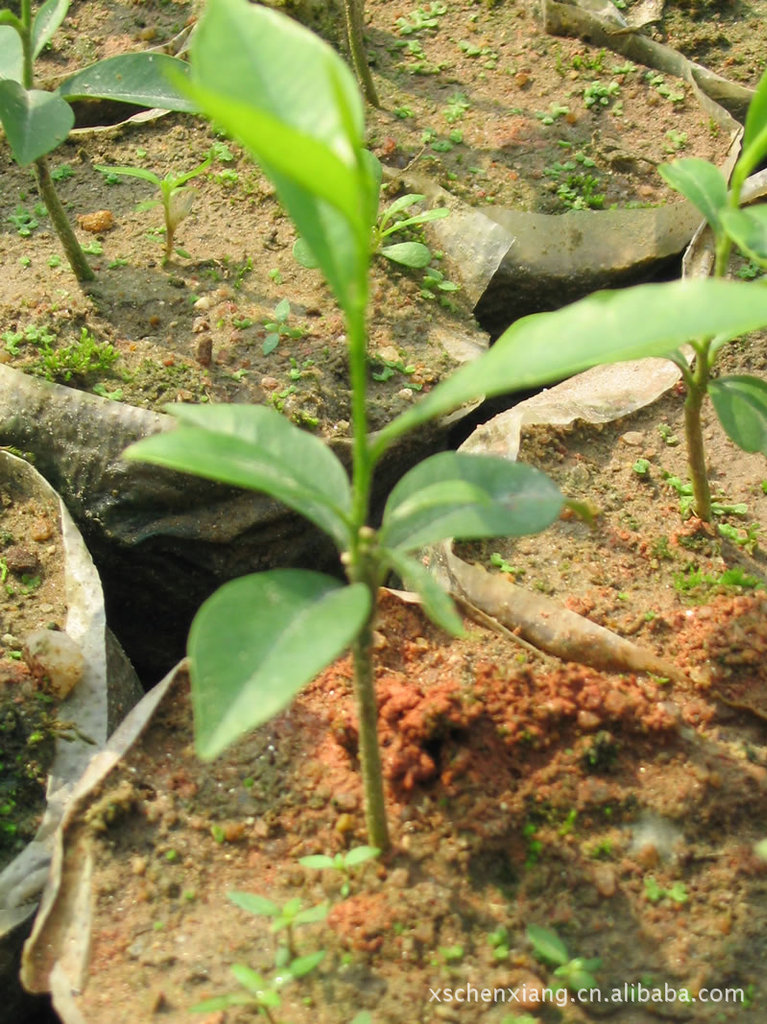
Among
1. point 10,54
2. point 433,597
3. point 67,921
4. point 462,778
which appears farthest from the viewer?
point 10,54

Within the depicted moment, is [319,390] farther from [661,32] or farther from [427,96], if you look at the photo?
[661,32]

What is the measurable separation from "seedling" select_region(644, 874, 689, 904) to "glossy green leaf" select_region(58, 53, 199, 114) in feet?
5.15

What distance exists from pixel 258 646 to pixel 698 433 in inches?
38.5

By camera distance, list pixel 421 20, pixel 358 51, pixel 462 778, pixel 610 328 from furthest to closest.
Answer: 1. pixel 421 20
2. pixel 358 51
3. pixel 462 778
4. pixel 610 328

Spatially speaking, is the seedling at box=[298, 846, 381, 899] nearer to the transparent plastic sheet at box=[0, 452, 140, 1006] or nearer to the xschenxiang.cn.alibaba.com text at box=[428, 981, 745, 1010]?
the xschenxiang.cn.alibaba.com text at box=[428, 981, 745, 1010]

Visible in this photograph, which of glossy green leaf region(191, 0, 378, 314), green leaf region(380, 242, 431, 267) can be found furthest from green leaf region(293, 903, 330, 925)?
green leaf region(380, 242, 431, 267)

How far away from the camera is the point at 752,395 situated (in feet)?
4.87

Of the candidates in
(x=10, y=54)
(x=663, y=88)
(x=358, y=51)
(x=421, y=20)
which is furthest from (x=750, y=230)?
(x=421, y=20)

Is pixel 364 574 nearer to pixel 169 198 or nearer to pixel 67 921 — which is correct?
pixel 67 921

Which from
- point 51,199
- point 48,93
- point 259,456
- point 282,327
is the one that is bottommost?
point 282,327

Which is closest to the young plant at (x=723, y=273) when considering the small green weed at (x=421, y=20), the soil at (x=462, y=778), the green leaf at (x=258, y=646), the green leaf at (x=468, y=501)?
the soil at (x=462, y=778)

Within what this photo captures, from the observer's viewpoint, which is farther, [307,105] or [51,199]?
[51,199]

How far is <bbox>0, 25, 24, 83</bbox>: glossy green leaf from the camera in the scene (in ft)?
6.43

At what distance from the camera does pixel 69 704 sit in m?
1.66
